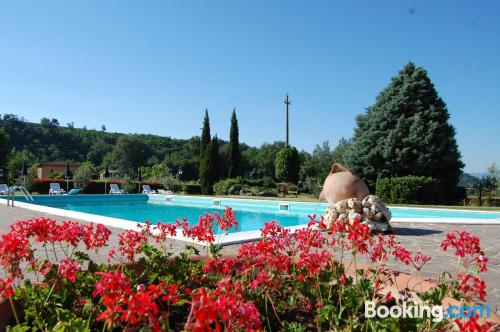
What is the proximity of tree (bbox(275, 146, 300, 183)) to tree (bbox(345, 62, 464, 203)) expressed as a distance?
6.08 m

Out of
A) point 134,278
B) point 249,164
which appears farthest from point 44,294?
point 249,164

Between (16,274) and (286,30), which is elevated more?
(286,30)

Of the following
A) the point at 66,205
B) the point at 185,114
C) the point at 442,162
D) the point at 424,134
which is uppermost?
the point at 185,114

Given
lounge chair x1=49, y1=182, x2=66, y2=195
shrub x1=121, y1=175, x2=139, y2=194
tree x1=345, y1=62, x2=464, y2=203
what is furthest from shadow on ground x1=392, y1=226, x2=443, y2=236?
shrub x1=121, y1=175, x2=139, y2=194

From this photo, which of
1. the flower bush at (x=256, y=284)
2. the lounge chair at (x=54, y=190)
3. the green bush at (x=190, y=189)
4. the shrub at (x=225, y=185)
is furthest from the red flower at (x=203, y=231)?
the green bush at (x=190, y=189)

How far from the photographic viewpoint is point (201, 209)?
619 inches

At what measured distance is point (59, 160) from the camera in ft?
140

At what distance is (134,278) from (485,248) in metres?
5.17

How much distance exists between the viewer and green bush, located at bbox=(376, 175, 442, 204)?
47.9ft

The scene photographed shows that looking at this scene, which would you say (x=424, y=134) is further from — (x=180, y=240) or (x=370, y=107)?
(x=180, y=240)

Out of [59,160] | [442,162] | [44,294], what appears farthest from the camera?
[59,160]

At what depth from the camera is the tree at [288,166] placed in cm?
2369

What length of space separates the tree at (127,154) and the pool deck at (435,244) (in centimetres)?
3840

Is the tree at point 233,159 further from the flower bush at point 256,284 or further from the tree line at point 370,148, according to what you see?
the flower bush at point 256,284
